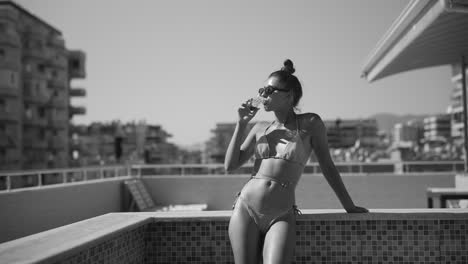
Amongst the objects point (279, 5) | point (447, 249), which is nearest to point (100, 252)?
point (447, 249)

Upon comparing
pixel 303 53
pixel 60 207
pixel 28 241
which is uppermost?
pixel 303 53

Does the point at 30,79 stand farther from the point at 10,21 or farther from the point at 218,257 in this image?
the point at 218,257

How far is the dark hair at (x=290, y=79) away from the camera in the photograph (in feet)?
10.1

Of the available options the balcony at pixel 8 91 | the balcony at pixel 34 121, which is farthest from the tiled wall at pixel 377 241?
the balcony at pixel 34 121

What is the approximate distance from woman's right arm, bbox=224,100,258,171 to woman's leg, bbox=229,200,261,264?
44cm

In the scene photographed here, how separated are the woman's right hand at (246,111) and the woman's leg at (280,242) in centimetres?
72

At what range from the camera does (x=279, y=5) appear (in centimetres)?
1520

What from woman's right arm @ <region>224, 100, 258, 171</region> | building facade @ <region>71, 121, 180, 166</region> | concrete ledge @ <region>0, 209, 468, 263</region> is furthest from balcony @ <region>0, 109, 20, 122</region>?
woman's right arm @ <region>224, 100, 258, 171</region>

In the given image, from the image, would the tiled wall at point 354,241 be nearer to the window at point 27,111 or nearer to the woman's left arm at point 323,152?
the woman's left arm at point 323,152

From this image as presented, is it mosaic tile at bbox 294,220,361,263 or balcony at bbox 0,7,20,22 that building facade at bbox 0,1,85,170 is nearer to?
balcony at bbox 0,7,20,22

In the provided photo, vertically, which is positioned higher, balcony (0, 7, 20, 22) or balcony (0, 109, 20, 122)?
balcony (0, 7, 20, 22)

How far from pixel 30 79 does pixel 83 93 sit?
13.2 metres

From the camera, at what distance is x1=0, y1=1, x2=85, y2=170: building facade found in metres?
36.3

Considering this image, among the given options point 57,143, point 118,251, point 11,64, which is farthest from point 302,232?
point 57,143
